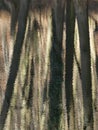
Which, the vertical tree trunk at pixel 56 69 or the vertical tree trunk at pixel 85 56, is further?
the vertical tree trunk at pixel 56 69

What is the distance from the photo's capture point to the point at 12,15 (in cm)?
362

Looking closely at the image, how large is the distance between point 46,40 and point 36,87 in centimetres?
37

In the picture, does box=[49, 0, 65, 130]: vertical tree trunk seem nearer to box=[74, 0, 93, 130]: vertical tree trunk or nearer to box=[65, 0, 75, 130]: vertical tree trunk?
box=[65, 0, 75, 130]: vertical tree trunk

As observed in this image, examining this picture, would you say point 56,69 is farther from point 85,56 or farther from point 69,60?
point 85,56

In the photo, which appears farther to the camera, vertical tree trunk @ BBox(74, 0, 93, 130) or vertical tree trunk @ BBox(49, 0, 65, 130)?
vertical tree trunk @ BBox(49, 0, 65, 130)

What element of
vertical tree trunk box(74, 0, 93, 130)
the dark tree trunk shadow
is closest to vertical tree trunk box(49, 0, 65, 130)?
the dark tree trunk shadow

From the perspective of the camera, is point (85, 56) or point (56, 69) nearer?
point (85, 56)

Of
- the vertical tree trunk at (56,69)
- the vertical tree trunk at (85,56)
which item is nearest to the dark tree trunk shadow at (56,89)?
the vertical tree trunk at (56,69)

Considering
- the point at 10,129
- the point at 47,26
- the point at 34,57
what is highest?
the point at 47,26

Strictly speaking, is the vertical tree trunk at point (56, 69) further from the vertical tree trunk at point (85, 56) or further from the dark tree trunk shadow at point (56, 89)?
the vertical tree trunk at point (85, 56)

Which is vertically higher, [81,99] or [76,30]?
[76,30]

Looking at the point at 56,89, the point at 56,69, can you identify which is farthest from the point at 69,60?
the point at 56,89

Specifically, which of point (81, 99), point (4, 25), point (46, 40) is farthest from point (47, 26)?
point (81, 99)

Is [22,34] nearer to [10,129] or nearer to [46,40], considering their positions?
[46,40]
